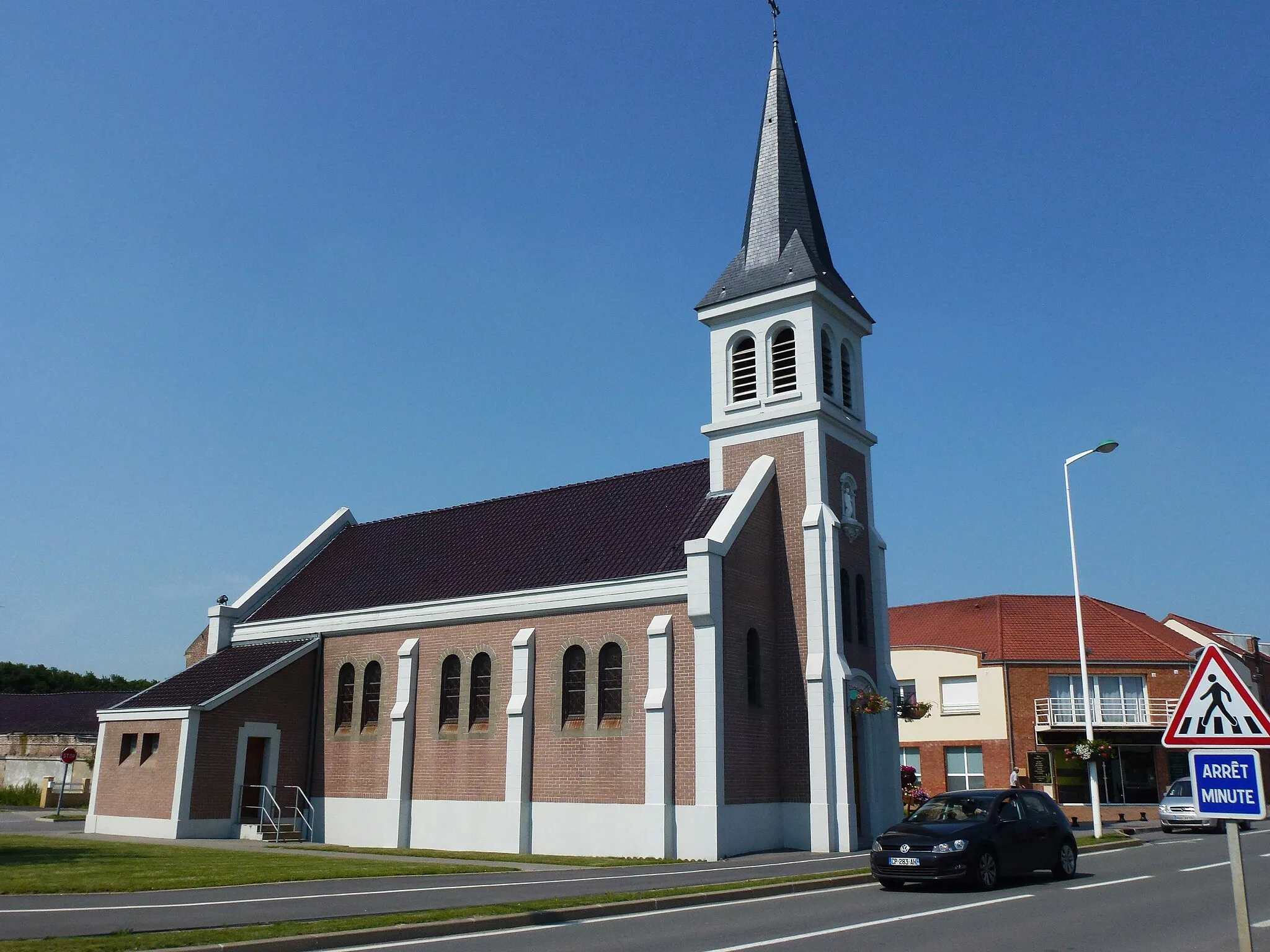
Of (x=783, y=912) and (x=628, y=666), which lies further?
(x=628, y=666)

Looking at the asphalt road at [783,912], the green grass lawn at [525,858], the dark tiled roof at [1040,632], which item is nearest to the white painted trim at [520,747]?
the green grass lawn at [525,858]

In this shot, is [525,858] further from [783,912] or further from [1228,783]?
[1228,783]

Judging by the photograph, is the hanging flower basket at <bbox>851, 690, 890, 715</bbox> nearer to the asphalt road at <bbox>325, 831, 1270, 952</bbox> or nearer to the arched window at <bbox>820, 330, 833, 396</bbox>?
the asphalt road at <bbox>325, 831, 1270, 952</bbox>

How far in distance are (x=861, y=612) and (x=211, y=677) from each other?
21.0 metres

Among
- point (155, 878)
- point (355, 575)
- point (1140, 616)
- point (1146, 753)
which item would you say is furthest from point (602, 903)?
point (1140, 616)

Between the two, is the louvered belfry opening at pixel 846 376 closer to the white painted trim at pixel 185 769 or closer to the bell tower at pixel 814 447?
the bell tower at pixel 814 447

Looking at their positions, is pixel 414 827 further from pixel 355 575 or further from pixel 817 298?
pixel 817 298

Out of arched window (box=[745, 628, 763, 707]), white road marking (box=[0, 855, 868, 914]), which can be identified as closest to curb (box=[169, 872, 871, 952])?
white road marking (box=[0, 855, 868, 914])

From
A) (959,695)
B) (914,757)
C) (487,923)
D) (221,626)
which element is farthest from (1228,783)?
(914,757)

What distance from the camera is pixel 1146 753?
158 feet

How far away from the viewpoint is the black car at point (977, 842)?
52.8 feet

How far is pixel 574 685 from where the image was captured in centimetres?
2789

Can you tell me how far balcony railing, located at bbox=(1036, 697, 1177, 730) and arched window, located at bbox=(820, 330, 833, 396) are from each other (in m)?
27.5

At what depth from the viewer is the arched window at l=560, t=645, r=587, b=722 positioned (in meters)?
27.6
